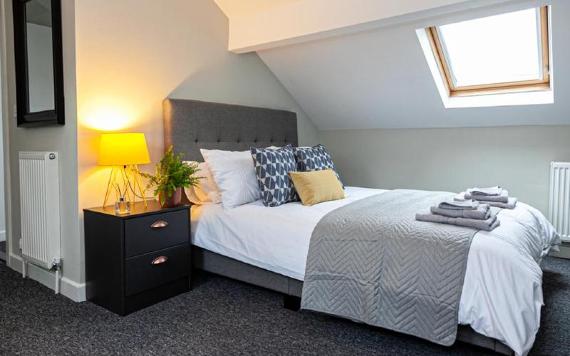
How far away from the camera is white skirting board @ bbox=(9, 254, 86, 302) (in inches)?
106

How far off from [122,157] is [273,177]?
0.98 metres

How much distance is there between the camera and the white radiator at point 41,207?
9.14 ft

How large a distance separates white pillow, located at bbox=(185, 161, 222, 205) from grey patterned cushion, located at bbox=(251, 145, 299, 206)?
335 mm

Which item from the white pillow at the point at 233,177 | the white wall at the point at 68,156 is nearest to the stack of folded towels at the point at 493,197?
the white pillow at the point at 233,177

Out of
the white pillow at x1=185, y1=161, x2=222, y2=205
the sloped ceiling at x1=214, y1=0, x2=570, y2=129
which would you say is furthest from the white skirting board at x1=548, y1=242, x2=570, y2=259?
the white pillow at x1=185, y1=161, x2=222, y2=205

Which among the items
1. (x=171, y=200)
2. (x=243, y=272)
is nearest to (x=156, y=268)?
(x=171, y=200)

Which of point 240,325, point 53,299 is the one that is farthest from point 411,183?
point 53,299

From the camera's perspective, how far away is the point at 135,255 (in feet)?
8.26

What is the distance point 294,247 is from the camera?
246 centimetres

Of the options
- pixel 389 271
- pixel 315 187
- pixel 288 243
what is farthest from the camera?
pixel 315 187

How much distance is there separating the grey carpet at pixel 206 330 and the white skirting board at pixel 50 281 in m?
0.05

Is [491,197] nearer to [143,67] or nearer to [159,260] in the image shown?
[159,260]

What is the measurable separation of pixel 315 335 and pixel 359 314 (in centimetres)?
27

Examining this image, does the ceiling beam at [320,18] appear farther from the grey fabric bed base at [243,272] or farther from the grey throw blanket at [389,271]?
the grey fabric bed base at [243,272]
